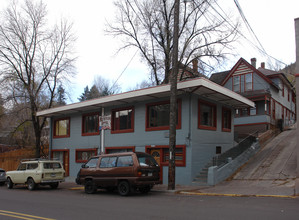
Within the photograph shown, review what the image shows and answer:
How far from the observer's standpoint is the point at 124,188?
1260cm

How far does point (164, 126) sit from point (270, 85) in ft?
56.6

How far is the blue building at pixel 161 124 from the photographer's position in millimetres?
15977

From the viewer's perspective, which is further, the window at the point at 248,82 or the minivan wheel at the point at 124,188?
the window at the point at 248,82

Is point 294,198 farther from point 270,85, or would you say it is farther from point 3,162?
point 3,162

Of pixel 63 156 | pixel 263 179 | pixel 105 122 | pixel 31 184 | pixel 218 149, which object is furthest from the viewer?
pixel 63 156

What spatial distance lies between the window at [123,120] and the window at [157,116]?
4.62 ft

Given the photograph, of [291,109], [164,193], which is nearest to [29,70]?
[164,193]

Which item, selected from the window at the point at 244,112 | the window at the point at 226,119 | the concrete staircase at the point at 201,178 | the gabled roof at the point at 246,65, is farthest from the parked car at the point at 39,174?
the gabled roof at the point at 246,65

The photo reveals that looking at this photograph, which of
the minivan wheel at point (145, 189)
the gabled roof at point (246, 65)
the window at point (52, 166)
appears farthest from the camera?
the gabled roof at point (246, 65)

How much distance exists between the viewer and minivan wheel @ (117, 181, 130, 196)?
12391 millimetres

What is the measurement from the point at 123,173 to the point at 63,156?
537 inches

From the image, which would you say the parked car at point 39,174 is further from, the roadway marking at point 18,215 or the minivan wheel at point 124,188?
the roadway marking at point 18,215

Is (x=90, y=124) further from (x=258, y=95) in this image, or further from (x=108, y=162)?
(x=258, y=95)

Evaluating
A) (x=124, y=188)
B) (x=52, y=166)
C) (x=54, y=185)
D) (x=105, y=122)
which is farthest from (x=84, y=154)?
(x=124, y=188)
